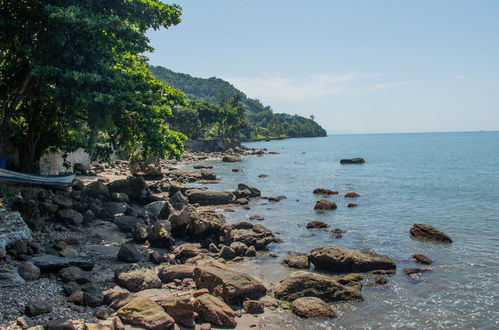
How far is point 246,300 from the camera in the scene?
1322cm

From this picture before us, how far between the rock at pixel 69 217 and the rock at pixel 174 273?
276 inches

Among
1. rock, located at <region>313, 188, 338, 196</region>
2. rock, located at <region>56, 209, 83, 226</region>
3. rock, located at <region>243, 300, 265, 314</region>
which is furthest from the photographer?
rock, located at <region>313, 188, 338, 196</region>

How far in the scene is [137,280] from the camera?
43.2ft

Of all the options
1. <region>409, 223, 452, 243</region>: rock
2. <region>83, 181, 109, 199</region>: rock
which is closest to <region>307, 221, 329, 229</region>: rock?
<region>409, 223, 452, 243</region>: rock

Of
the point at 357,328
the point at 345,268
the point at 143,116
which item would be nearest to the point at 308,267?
the point at 345,268

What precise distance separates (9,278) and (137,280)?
3.76 meters

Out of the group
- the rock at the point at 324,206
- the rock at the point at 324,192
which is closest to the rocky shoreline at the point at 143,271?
the rock at the point at 324,206

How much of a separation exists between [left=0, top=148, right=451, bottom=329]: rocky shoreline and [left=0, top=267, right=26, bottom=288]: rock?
24mm

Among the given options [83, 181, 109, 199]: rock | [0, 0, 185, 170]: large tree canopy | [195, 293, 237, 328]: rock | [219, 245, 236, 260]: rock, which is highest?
[0, 0, 185, 170]: large tree canopy

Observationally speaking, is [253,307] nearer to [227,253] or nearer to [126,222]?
[227,253]

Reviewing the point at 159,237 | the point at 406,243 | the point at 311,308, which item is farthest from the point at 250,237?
the point at 406,243

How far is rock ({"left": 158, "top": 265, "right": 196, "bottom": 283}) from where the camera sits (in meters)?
14.4

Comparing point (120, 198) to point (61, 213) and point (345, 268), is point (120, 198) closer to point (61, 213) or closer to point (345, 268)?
point (61, 213)

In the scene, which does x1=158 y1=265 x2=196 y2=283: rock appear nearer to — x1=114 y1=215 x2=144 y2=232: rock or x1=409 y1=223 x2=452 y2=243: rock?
x1=114 y1=215 x2=144 y2=232: rock
